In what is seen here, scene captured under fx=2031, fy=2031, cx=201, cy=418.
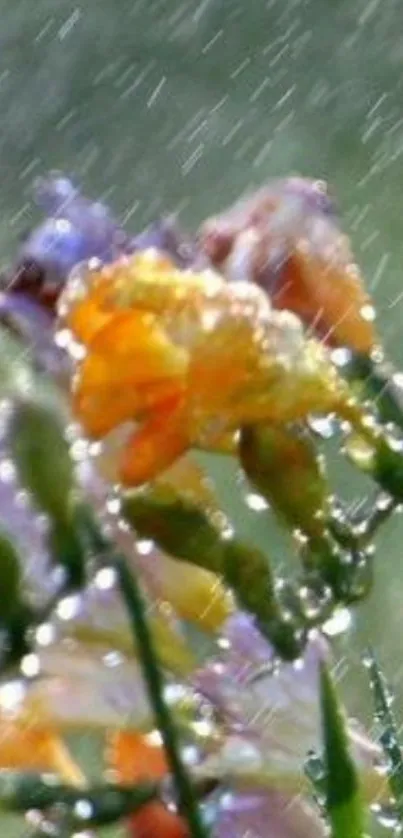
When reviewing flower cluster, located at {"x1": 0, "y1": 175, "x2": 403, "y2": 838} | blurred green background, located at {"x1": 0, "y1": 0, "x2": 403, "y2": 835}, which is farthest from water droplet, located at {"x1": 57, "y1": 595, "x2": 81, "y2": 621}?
blurred green background, located at {"x1": 0, "y1": 0, "x2": 403, "y2": 835}

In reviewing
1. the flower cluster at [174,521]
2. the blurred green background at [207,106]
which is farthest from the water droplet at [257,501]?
the blurred green background at [207,106]

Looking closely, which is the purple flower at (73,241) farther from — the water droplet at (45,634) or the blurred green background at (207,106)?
the blurred green background at (207,106)

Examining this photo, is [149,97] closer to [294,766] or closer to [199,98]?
[199,98]

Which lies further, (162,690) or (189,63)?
(189,63)

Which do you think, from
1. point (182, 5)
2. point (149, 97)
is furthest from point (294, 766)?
point (182, 5)

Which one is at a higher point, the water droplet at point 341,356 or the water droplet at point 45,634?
the water droplet at point 341,356
